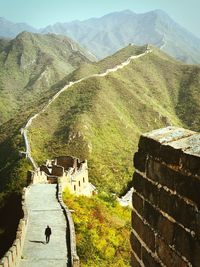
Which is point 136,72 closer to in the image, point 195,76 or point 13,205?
point 195,76

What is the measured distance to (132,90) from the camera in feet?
Answer: 309

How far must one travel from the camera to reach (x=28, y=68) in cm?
16800

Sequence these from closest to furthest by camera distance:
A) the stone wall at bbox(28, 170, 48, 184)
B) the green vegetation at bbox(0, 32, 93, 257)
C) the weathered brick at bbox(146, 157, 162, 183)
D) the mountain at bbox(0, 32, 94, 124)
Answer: the weathered brick at bbox(146, 157, 162, 183), the stone wall at bbox(28, 170, 48, 184), the green vegetation at bbox(0, 32, 93, 257), the mountain at bbox(0, 32, 94, 124)

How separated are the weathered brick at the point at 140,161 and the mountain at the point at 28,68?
113895 millimetres

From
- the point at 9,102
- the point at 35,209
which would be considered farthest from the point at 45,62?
the point at 35,209

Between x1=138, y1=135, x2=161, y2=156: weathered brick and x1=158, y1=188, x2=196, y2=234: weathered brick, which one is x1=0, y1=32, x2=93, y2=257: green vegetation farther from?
x1=158, y1=188, x2=196, y2=234: weathered brick

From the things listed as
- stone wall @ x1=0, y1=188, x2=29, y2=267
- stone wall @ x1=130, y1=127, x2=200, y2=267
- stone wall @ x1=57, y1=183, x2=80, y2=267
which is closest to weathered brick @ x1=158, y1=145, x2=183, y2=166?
stone wall @ x1=130, y1=127, x2=200, y2=267

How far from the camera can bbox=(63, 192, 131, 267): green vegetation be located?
2202 centimetres

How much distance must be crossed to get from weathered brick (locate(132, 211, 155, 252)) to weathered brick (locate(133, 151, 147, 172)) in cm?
45

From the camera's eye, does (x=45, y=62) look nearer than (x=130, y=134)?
No

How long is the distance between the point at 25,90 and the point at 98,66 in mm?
41539

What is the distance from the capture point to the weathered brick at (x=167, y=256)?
11.8ft

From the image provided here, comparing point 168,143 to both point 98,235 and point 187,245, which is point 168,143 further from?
point 98,235

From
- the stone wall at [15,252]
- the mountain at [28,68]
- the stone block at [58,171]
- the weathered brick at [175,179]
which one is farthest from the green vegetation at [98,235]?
the mountain at [28,68]
